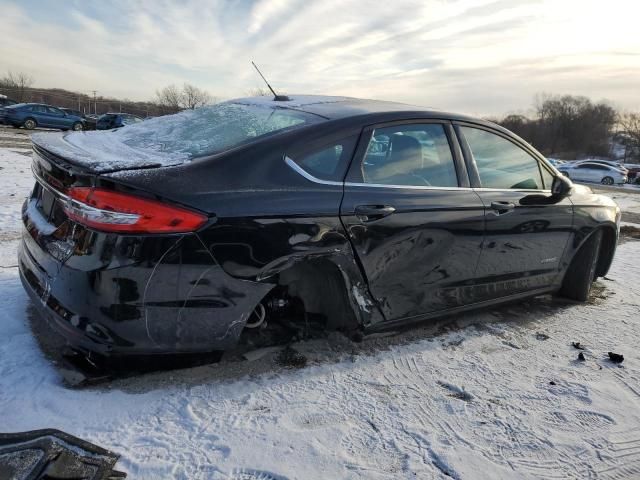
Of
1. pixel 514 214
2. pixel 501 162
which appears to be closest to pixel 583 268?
pixel 514 214

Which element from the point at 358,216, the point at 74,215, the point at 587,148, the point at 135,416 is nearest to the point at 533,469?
the point at 358,216

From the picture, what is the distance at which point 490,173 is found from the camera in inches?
134

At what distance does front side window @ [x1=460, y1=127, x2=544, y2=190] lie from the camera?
11.0 ft

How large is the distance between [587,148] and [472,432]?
95396 millimetres

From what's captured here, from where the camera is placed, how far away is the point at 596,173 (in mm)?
31609

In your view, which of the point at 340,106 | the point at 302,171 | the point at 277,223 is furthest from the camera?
the point at 340,106

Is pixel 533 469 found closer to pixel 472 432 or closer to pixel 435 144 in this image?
pixel 472 432

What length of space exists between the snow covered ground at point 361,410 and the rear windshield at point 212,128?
1208 mm

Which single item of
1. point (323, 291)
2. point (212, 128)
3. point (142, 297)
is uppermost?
point (212, 128)

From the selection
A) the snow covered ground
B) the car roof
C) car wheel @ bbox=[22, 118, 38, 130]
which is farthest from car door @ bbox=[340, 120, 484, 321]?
car wheel @ bbox=[22, 118, 38, 130]

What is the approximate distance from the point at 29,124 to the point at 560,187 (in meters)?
28.4

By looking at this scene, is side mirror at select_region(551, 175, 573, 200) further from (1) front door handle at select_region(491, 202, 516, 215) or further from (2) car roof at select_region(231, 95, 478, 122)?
(2) car roof at select_region(231, 95, 478, 122)

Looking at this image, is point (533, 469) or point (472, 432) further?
point (472, 432)

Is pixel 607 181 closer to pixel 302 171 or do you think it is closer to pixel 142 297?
pixel 302 171
